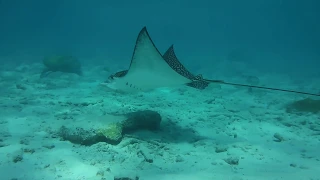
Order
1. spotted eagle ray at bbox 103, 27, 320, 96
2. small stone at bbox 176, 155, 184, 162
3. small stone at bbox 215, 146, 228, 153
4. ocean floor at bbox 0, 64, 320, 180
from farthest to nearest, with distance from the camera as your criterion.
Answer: small stone at bbox 215, 146, 228, 153 → small stone at bbox 176, 155, 184, 162 → spotted eagle ray at bbox 103, 27, 320, 96 → ocean floor at bbox 0, 64, 320, 180

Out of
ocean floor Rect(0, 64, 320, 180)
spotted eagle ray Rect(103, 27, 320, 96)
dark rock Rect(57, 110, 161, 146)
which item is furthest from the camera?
dark rock Rect(57, 110, 161, 146)

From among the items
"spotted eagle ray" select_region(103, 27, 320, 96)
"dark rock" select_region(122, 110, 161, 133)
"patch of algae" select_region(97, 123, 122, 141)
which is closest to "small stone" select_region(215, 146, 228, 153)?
"spotted eagle ray" select_region(103, 27, 320, 96)

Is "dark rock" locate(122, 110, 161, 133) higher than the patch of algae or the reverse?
higher

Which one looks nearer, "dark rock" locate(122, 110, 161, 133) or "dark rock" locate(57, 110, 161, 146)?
"dark rock" locate(57, 110, 161, 146)

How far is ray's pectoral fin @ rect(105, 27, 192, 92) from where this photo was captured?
3.89 metres

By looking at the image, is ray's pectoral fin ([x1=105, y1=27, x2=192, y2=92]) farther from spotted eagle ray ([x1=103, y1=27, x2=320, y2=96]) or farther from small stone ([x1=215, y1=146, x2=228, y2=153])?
small stone ([x1=215, y1=146, x2=228, y2=153])

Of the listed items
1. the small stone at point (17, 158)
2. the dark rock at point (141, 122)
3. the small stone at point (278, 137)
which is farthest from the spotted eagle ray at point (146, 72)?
the small stone at point (278, 137)

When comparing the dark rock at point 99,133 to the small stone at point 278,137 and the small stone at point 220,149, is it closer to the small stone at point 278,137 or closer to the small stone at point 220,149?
the small stone at point 220,149

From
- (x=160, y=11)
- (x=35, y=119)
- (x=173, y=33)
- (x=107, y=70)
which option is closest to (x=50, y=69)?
(x=107, y=70)

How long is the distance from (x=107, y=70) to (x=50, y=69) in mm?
3780

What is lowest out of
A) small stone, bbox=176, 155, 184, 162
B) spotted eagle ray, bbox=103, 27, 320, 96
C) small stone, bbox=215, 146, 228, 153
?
small stone, bbox=176, 155, 184, 162

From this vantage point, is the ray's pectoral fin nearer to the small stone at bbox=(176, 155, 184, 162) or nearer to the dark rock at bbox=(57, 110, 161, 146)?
the dark rock at bbox=(57, 110, 161, 146)

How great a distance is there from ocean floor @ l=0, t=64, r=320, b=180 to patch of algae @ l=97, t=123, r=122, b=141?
0.18 metres

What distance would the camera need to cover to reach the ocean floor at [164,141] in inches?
147
